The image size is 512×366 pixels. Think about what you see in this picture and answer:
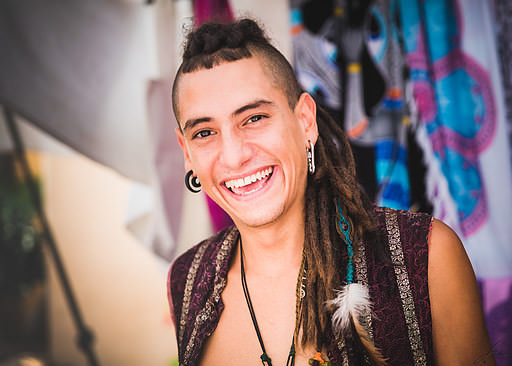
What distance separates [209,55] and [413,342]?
1.25m

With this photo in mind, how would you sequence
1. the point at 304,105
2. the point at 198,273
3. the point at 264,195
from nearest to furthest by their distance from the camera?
1. the point at 264,195
2. the point at 304,105
3. the point at 198,273

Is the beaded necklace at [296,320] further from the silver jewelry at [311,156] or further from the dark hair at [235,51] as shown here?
the dark hair at [235,51]

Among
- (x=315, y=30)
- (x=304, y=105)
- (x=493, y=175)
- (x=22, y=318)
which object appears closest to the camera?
(x=304, y=105)

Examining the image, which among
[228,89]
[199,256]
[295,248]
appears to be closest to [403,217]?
[295,248]

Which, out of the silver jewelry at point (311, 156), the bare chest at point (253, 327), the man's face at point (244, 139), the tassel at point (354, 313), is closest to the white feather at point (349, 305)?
the tassel at point (354, 313)

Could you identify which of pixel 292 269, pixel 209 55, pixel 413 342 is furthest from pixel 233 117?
pixel 413 342

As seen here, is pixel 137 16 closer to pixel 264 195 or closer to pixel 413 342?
pixel 264 195

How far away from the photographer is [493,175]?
2.31 metres

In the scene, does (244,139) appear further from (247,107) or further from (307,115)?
(307,115)

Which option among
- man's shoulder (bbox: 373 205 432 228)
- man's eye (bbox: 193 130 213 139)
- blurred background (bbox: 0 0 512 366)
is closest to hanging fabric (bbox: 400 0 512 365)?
blurred background (bbox: 0 0 512 366)

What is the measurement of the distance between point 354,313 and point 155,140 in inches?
69.8

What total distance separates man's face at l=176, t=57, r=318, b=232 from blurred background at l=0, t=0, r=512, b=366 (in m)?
0.95

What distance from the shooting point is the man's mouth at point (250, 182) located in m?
1.47

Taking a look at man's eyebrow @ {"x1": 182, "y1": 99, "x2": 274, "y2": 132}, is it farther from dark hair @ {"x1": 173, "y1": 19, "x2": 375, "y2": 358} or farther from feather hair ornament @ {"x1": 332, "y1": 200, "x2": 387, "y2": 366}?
feather hair ornament @ {"x1": 332, "y1": 200, "x2": 387, "y2": 366}
